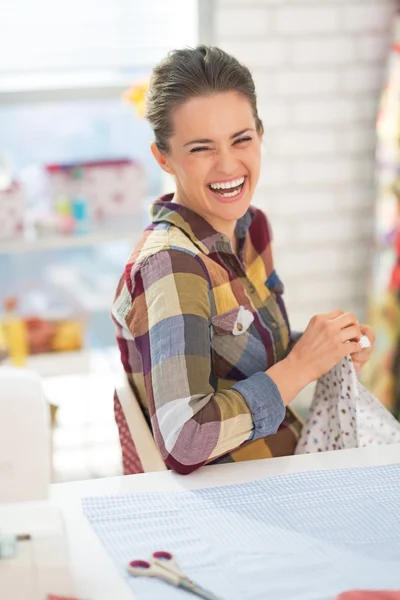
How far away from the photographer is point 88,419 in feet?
12.2

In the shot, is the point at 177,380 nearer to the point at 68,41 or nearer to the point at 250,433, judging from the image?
the point at 250,433

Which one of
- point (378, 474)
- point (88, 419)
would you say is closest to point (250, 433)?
point (378, 474)

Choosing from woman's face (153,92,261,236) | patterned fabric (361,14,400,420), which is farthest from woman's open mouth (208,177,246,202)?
patterned fabric (361,14,400,420)

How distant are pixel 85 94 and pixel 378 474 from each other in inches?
95.9

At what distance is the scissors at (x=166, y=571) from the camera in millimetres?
1122

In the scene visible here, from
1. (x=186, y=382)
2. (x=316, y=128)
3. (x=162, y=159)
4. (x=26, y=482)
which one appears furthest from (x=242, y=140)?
(x=316, y=128)

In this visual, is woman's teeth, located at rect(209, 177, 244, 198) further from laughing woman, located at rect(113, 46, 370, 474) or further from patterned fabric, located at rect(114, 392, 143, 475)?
patterned fabric, located at rect(114, 392, 143, 475)

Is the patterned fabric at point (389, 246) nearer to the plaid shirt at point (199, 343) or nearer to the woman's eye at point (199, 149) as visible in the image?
the plaid shirt at point (199, 343)

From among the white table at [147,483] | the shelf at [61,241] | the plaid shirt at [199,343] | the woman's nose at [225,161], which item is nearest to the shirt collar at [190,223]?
the plaid shirt at [199,343]

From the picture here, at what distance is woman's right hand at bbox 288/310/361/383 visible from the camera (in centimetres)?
166

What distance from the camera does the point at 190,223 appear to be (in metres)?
1.79

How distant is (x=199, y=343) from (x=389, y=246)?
6.83 feet

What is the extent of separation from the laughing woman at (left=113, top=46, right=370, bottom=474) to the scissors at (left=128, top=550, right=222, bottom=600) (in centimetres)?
31

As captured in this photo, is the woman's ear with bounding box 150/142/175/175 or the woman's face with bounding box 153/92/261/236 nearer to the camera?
the woman's face with bounding box 153/92/261/236
